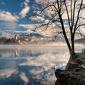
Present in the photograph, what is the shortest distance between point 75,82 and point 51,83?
6.05 metres

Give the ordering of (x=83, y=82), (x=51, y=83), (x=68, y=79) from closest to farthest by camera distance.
Answer: (x=83, y=82)
(x=68, y=79)
(x=51, y=83)

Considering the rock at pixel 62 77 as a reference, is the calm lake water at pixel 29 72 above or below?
below

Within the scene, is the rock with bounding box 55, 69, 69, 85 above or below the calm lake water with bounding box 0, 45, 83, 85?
above

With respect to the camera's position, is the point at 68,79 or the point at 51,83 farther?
the point at 51,83

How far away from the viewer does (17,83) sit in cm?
3247

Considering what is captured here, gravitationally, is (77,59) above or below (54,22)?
below

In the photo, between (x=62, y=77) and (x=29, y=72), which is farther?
(x=29, y=72)

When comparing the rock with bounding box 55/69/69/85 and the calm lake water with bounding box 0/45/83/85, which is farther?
the calm lake water with bounding box 0/45/83/85

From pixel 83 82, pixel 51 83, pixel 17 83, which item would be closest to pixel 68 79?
pixel 83 82

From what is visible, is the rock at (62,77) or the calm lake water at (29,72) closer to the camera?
the rock at (62,77)

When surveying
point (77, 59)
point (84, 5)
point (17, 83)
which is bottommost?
point (17, 83)

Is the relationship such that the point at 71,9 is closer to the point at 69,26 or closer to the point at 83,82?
the point at 69,26

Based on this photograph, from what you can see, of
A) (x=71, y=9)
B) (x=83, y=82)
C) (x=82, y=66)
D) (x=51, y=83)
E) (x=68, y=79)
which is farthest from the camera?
(x=71, y=9)

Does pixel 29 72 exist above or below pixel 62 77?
below
